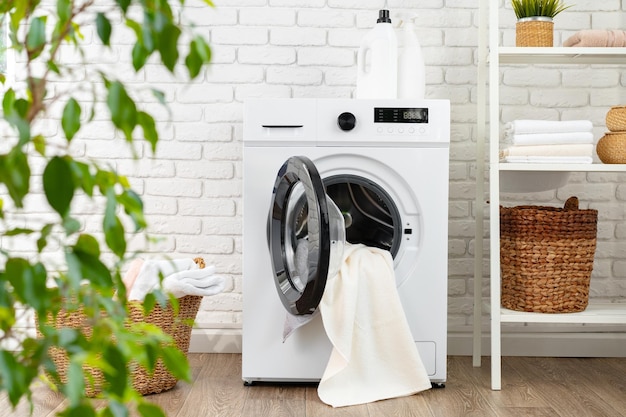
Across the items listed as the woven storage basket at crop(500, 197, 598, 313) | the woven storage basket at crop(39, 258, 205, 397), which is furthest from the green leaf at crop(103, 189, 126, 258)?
the woven storage basket at crop(500, 197, 598, 313)

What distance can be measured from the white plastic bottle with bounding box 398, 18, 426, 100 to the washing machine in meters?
0.21

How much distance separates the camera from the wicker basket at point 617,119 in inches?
92.0

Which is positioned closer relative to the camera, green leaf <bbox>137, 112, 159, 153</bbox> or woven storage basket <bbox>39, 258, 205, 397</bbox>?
green leaf <bbox>137, 112, 159, 153</bbox>

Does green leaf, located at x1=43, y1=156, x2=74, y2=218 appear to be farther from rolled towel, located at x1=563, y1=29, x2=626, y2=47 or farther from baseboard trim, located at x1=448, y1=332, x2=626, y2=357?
baseboard trim, located at x1=448, y1=332, x2=626, y2=357

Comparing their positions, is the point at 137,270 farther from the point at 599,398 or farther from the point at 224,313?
the point at 599,398

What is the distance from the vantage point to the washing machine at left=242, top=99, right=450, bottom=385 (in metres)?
2.27

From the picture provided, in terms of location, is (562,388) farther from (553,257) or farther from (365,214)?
(365,214)

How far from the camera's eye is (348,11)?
2789 millimetres

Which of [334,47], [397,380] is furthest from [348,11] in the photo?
[397,380]

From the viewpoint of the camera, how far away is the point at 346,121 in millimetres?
2264

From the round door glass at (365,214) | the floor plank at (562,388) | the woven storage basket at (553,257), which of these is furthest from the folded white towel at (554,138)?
the floor plank at (562,388)

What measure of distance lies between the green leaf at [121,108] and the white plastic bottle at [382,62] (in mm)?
1987

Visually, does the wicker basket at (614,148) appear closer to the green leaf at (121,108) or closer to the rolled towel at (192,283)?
the rolled towel at (192,283)

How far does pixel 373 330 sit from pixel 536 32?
108 centimetres
